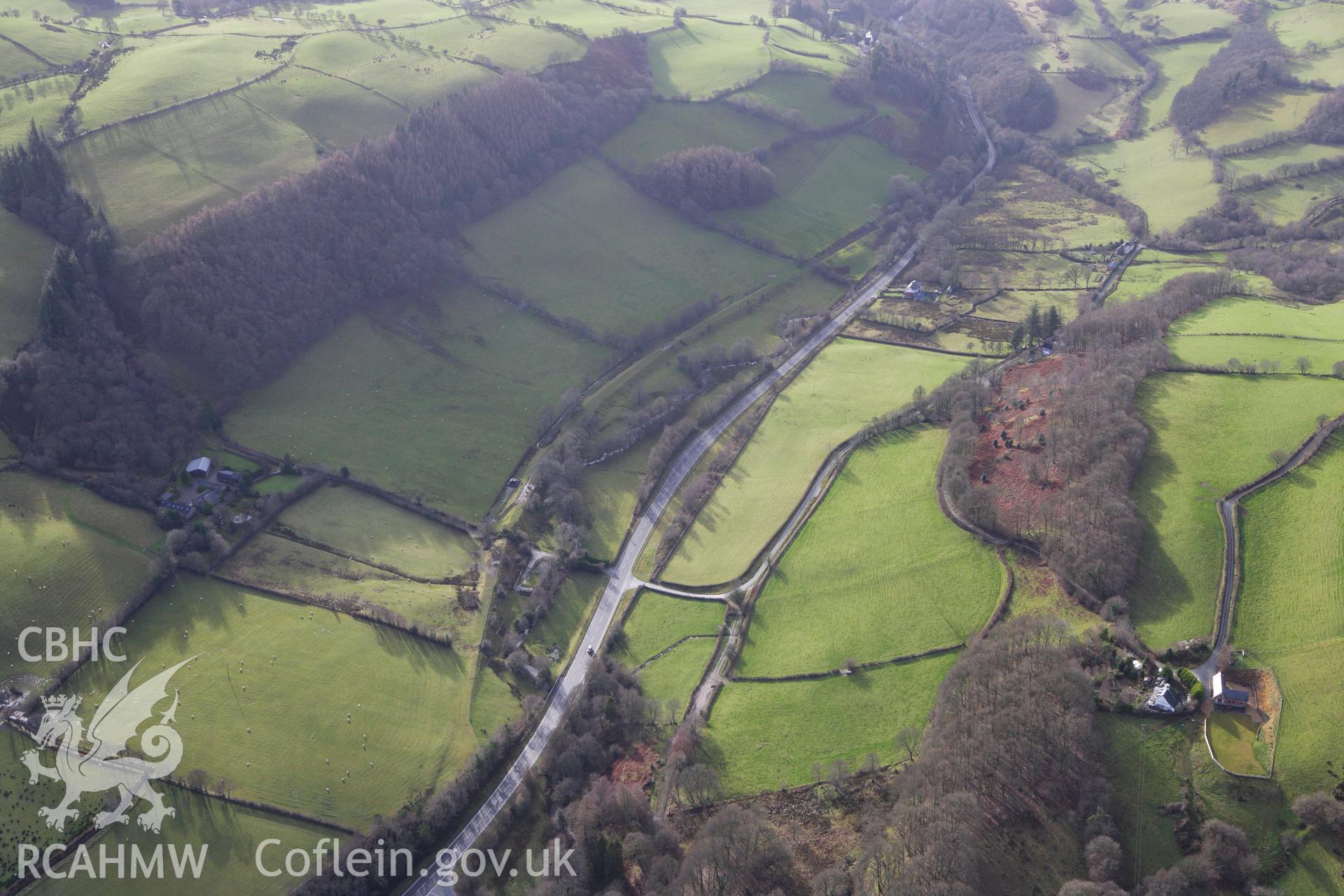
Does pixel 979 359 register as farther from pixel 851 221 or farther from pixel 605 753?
pixel 605 753

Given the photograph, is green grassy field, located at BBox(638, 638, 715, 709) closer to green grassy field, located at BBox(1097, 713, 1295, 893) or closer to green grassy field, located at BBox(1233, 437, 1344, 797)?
green grassy field, located at BBox(1097, 713, 1295, 893)

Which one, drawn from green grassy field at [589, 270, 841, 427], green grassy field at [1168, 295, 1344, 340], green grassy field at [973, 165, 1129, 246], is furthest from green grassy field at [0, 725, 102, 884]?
green grassy field at [973, 165, 1129, 246]

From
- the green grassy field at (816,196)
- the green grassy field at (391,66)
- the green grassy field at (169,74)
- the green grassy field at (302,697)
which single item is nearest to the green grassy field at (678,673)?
the green grassy field at (302,697)

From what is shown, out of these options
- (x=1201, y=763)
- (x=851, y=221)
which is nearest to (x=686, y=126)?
(x=851, y=221)

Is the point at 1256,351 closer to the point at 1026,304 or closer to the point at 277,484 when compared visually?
the point at 1026,304

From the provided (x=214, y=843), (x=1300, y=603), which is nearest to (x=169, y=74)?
(x=214, y=843)
